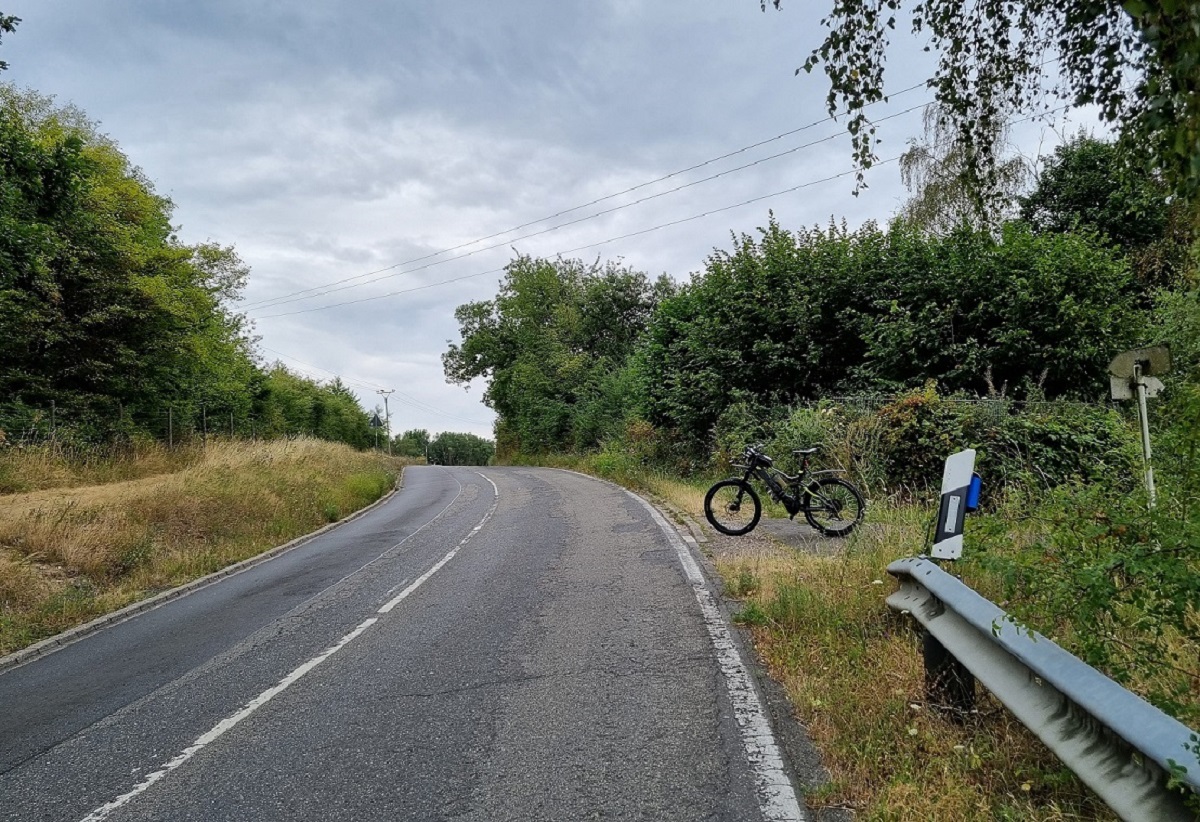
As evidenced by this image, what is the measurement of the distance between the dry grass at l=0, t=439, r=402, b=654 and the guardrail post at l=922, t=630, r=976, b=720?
797 centimetres

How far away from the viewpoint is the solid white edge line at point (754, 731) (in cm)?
302

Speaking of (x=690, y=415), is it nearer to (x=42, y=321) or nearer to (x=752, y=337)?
(x=752, y=337)

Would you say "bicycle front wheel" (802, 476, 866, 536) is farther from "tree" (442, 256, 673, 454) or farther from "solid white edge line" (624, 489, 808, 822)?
"tree" (442, 256, 673, 454)

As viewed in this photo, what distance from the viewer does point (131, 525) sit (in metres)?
10.4

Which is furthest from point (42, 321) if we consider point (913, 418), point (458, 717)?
point (913, 418)

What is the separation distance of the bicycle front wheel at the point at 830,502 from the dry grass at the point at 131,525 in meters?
8.87

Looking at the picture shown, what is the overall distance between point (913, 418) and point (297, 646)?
9.89 m

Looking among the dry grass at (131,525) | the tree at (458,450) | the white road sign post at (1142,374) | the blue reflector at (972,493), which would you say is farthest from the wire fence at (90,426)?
the tree at (458,450)

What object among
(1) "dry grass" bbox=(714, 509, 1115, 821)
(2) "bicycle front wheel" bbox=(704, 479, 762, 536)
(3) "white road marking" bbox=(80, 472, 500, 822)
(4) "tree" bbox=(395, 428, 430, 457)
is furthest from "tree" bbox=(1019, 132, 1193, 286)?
(4) "tree" bbox=(395, 428, 430, 457)

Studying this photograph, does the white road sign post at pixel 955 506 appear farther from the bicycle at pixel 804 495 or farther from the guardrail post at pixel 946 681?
the bicycle at pixel 804 495

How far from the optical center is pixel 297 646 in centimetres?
605

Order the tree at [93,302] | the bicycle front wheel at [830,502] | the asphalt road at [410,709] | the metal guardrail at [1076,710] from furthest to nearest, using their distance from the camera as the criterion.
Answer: the tree at [93,302], the bicycle front wheel at [830,502], the asphalt road at [410,709], the metal guardrail at [1076,710]

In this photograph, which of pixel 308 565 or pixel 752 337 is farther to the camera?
pixel 752 337

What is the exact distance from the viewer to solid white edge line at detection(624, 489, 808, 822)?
302 centimetres
